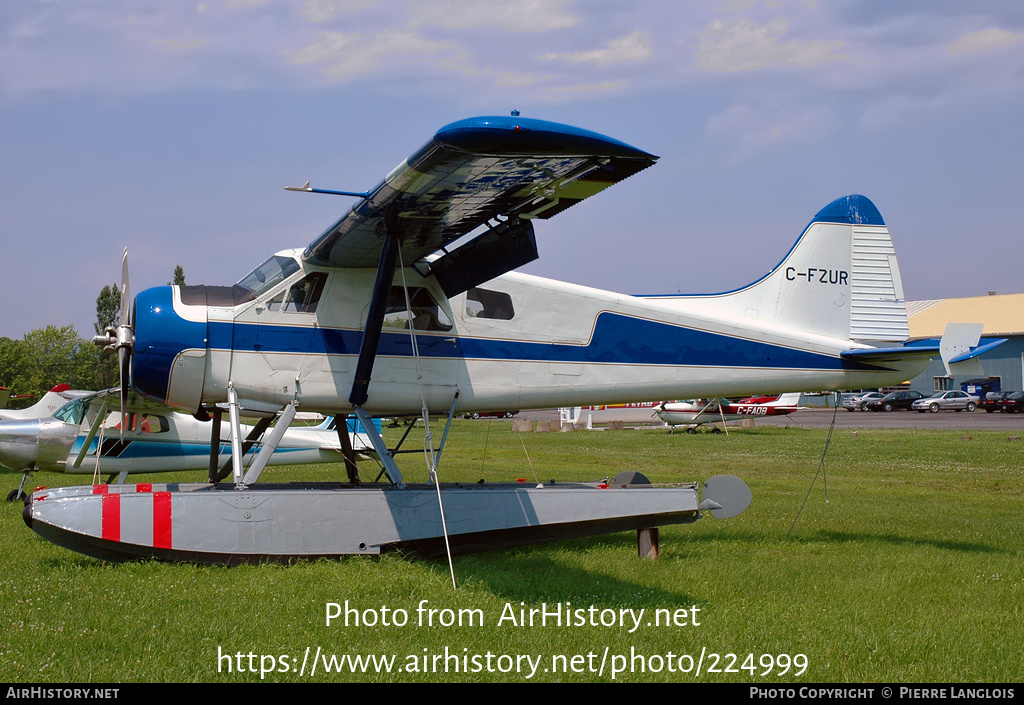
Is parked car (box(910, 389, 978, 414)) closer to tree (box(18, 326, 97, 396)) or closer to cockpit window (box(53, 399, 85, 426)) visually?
cockpit window (box(53, 399, 85, 426))

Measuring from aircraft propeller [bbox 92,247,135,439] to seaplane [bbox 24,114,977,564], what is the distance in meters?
0.03

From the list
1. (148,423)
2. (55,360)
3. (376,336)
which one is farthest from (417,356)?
(55,360)

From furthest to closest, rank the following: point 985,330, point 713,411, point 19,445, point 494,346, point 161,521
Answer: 1. point 985,330
2. point 713,411
3. point 19,445
4. point 494,346
5. point 161,521

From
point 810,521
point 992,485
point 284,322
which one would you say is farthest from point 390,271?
point 992,485

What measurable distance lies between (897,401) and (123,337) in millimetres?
56220

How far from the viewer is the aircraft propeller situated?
7.71 meters

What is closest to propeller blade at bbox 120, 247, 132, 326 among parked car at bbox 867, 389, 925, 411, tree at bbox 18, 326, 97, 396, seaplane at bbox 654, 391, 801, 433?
seaplane at bbox 654, 391, 801, 433

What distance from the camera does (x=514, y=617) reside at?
5883 mm

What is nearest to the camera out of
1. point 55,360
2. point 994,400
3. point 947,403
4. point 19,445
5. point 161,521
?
point 161,521

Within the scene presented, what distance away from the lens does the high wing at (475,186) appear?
569 centimetres

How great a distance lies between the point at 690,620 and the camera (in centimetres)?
588

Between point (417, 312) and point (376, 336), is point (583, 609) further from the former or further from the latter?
point (417, 312)

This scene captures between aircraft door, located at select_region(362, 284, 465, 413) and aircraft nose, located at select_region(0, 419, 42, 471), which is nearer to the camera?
aircraft door, located at select_region(362, 284, 465, 413)

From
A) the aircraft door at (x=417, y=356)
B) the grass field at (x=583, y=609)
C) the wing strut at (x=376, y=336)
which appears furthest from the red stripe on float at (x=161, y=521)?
the aircraft door at (x=417, y=356)
